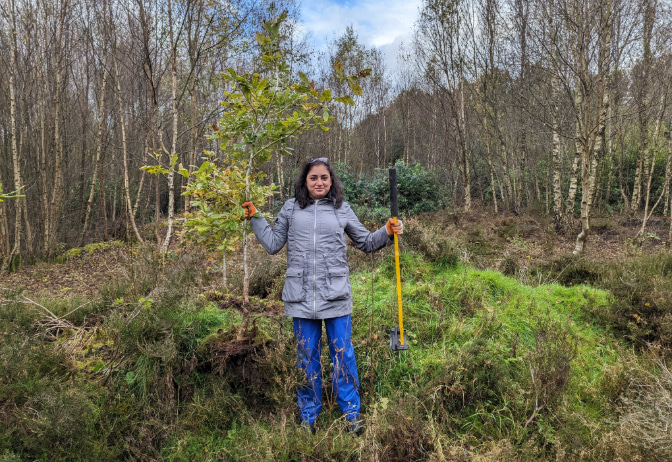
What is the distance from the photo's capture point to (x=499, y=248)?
25.1 ft

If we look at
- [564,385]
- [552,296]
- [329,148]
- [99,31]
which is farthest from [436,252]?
[329,148]

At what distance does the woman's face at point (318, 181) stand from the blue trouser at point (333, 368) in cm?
97

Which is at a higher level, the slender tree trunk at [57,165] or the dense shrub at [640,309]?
the slender tree trunk at [57,165]

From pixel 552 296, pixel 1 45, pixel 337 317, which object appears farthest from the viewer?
pixel 1 45

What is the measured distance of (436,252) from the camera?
5.49 meters

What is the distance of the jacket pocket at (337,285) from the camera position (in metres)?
2.58

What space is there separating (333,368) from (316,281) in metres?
0.65

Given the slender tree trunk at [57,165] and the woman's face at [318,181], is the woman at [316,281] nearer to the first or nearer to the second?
the woman's face at [318,181]

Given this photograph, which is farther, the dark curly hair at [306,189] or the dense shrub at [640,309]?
the dense shrub at [640,309]

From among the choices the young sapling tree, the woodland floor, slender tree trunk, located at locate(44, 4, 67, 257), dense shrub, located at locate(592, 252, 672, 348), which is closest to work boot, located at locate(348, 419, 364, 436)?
the young sapling tree

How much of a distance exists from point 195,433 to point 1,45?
985cm

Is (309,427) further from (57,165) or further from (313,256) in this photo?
(57,165)

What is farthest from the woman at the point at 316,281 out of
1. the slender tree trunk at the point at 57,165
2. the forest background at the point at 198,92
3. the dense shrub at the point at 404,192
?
the dense shrub at the point at 404,192

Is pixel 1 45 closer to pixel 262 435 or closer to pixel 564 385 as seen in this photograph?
pixel 262 435
